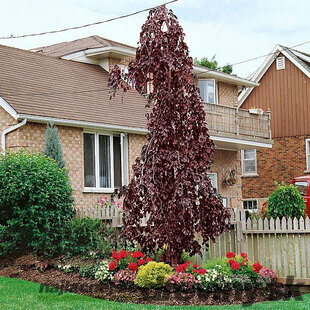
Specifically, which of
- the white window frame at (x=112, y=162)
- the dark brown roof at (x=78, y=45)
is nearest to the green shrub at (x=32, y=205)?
the white window frame at (x=112, y=162)

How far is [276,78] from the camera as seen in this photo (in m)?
32.2

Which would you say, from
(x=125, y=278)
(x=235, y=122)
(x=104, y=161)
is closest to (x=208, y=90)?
(x=235, y=122)

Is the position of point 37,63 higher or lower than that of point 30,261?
higher

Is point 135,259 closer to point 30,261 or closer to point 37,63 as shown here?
point 30,261

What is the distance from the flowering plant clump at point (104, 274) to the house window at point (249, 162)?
22269mm

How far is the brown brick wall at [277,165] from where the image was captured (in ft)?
101

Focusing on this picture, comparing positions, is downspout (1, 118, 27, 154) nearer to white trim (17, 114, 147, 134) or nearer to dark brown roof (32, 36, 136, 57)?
white trim (17, 114, 147, 134)

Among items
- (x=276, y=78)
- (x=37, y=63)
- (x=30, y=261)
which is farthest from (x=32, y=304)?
(x=276, y=78)

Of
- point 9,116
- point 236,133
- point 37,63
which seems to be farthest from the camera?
point 236,133

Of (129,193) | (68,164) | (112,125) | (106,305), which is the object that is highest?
(112,125)

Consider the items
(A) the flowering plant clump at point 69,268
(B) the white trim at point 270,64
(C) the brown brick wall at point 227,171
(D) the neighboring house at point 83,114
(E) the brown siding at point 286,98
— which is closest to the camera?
(A) the flowering plant clump at point 69,268

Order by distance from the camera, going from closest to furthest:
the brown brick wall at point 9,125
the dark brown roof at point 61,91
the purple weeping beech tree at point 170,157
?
1. the purple weeping beech tree at point 170,157
2. the brown brick wall at point 9,125
3. the dark brown roof at point 61,91

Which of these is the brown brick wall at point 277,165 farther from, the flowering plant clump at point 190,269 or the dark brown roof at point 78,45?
the flowering plant clump at point 190,269

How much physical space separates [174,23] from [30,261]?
237 inches
